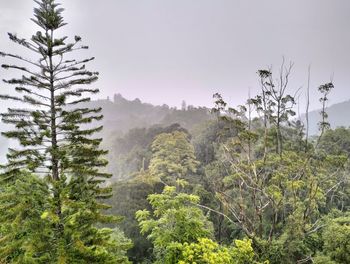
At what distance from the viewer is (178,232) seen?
36.3 feet

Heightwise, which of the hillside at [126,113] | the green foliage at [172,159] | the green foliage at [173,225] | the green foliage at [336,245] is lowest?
the green foliage at [336,245]

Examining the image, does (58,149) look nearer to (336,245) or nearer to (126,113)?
(336,245)

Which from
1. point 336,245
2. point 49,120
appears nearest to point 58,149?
point 49,120

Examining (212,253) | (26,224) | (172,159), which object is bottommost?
(212,253)

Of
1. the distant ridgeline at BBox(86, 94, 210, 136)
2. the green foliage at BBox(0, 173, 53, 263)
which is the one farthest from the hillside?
the green foliage at BBox(0, 173, 53, 263)

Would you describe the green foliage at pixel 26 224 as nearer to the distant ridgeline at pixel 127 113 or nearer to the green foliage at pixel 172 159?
the green foliage at pixel 172 159

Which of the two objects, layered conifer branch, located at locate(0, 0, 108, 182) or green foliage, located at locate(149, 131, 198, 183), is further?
green foliage, located at locate(149, 131, 198, 183)

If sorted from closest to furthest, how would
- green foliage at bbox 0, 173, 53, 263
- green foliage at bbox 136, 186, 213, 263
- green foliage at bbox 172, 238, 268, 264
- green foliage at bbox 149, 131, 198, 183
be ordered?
green foliage at bbox 0, 173, 53, 263
green foliage at bbox 172, 238, 268, 264
green foliage at bbox 136, 186, 213, 263
green foliage at bbox 149, 131, 198, 183

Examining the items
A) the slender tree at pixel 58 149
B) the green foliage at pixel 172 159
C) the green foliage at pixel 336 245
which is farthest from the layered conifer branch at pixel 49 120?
the green foliage at pixel 172 159

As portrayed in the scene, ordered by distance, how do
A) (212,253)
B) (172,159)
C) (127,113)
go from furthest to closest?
(127,113) < (172,159) < (212,253)

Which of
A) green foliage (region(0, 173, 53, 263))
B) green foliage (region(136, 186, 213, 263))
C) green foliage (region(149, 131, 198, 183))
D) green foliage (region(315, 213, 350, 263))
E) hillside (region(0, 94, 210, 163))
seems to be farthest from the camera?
hillside (region(0, 94, 210, 163))

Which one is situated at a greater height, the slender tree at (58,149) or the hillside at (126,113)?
the hillside at (126,113)

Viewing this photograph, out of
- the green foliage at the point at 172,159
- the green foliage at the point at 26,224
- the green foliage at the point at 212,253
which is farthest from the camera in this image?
the green foliage at the point at 172,159

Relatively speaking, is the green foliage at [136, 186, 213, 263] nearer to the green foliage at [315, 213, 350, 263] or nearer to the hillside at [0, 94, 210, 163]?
the green foliage at [315, 213, 350, 263]
